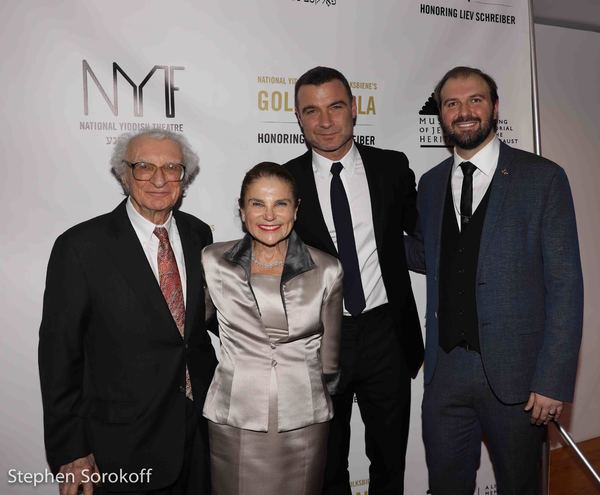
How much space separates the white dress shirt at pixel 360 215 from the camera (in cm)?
248

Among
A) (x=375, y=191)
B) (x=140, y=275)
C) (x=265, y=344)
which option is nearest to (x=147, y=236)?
(x=140, y=275)

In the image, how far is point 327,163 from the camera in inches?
99.7

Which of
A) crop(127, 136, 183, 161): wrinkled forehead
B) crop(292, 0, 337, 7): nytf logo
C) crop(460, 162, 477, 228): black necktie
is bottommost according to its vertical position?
crop(460, 162, 477, 228): black necktie

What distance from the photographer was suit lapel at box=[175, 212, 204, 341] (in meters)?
2.09

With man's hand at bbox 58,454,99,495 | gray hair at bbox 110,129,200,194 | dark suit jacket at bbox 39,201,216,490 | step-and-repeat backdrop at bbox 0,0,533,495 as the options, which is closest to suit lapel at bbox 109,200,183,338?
dark suit jacket at bbox 39,201,216,490

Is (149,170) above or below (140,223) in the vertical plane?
above

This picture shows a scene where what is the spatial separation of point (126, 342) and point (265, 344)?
52cm

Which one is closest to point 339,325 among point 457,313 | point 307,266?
point 307,266

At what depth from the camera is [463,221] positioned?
2.23 meters

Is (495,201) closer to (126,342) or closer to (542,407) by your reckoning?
(542,407)

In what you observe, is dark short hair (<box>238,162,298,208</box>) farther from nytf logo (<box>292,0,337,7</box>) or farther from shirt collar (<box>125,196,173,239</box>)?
nytf logo (<box>292,0,337,7</box>)

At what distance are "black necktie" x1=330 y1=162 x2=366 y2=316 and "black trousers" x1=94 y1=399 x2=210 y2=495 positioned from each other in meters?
0.81

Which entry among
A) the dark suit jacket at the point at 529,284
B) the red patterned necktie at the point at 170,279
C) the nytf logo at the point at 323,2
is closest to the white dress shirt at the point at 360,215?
the dark suit jacket at the point at 529,284

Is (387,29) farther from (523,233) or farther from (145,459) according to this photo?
(145,459)
